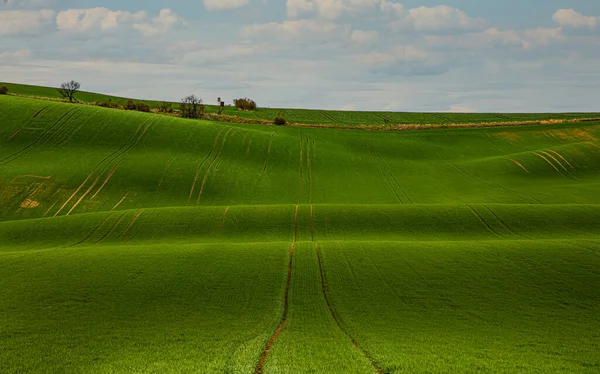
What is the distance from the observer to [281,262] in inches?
965

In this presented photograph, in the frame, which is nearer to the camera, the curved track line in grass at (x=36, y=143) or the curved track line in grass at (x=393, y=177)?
the curved track line in grass at (x=393, y=177)

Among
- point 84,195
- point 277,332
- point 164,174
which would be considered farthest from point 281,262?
point 164,174

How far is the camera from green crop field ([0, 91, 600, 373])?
47.3 feet

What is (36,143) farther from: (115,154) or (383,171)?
(383,171)

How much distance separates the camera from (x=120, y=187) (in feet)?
147

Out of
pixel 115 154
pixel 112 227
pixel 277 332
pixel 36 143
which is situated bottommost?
pixel 112 227

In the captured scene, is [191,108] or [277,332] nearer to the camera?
[277,332]

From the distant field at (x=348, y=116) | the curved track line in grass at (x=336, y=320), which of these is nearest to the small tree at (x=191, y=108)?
the distant field at (x=348, y=116)

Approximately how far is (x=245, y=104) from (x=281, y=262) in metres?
92.1

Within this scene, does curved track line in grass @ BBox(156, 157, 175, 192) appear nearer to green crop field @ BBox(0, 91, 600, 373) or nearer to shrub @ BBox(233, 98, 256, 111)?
green crop field @ BBox(0, 91, 600, 373)

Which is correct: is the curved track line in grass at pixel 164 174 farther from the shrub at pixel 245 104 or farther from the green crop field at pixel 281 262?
the shrub at pixel 245 104

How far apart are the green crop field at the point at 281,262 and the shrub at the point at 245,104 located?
5533 centimetres

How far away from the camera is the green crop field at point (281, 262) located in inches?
568

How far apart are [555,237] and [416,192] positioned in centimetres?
1809
